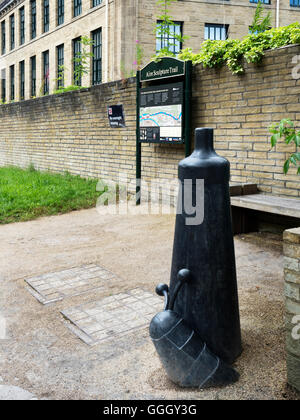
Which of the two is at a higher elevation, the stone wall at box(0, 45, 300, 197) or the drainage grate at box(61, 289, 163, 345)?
the stone wall at box(0, 45, 300, 197)

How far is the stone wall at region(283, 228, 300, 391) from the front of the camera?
→ 8.46 feet

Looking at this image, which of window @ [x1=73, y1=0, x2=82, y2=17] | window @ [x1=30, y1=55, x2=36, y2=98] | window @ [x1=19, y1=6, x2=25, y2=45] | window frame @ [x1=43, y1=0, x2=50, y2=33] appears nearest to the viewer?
window @ [x1=73, y1=0, x2=82, y2=17]

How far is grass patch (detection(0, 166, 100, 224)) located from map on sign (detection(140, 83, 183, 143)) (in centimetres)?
214

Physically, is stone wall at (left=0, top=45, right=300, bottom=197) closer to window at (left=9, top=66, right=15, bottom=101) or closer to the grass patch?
the grass patch

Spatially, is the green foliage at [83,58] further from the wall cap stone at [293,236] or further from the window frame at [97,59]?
the wall cap stone at [293,236]

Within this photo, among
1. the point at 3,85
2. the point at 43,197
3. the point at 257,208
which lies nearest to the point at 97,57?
the point at 43,197

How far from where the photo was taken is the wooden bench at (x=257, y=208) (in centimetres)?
539

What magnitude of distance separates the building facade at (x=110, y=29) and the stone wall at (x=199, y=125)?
3300 millimetres

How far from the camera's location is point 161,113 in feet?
27.7

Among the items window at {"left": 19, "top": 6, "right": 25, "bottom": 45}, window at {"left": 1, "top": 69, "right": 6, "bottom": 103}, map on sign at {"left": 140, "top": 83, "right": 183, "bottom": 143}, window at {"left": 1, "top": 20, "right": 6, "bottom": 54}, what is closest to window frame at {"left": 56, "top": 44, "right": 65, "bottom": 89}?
window at {"left": 19, "top": 6, "right": 25, "bottom": 45}

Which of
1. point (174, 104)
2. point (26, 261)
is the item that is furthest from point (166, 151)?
Result: point (26, 261)

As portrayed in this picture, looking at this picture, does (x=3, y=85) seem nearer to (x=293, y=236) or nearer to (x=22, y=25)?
(x=22, y=25)
